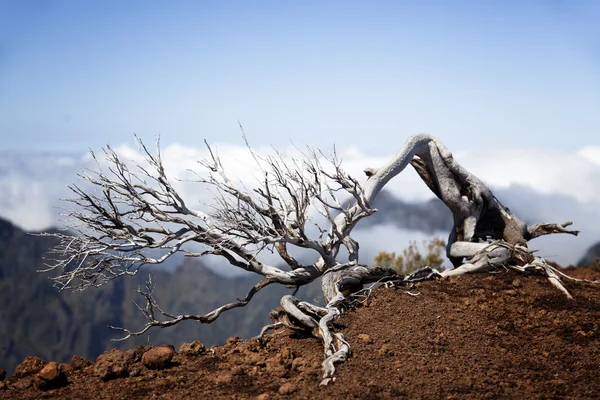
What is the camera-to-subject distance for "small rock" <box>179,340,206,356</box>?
8078 mm

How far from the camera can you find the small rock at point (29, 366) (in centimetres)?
796

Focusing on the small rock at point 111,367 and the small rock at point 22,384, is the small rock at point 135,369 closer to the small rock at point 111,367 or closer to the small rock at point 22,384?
the small rock at point 111,367

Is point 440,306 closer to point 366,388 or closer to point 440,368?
point 440,368

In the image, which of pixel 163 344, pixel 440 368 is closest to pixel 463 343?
pixel 440 368

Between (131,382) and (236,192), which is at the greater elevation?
(236,192)

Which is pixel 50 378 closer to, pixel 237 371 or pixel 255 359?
pixel 237 371

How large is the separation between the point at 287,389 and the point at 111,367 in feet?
7.21

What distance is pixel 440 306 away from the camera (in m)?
8.80

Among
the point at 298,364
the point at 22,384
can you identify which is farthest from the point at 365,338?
the point at 22,384

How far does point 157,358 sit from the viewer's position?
7605 mm

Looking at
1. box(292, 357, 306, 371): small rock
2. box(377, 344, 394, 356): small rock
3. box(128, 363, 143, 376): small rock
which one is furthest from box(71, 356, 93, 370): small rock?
box(377, 344, 394, 356): small rock

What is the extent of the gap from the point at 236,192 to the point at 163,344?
7.83 ft

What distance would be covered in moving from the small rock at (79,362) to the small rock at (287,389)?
288 centimetres

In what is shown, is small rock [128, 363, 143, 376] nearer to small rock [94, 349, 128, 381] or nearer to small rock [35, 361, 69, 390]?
small rock [94, 349, 128, 381]
